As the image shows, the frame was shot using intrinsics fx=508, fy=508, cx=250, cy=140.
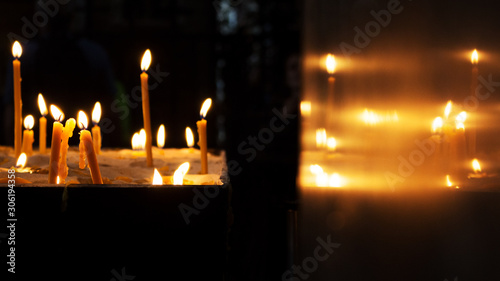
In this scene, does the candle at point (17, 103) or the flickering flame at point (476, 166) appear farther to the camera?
the candle at point (17, 103)

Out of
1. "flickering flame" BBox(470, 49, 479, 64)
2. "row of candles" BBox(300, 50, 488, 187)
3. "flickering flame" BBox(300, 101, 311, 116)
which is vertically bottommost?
"row of candles" BBox(300, 50, 488, 187)

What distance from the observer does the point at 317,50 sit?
134cm

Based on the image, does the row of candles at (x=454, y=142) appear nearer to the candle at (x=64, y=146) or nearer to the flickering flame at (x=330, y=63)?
the flickering flame at (x=330, y=63)

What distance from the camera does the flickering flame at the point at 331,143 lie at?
4.70ft

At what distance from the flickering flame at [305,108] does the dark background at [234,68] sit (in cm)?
9

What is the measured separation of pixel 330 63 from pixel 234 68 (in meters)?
2.04

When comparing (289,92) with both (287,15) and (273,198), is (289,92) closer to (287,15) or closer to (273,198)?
(287,15)

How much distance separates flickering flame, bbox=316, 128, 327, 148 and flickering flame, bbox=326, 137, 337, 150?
0.04 ft

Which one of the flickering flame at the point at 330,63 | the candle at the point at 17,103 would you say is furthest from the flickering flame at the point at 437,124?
the candle at the point at 17,103

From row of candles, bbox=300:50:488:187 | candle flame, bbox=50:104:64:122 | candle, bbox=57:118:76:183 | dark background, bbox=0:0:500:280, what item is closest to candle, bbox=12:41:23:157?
candle flame, bbox=50:104:64:122

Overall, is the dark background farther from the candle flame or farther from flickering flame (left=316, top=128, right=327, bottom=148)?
the candle flame

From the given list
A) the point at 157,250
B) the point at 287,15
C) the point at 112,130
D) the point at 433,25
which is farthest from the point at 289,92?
the point at 157,250

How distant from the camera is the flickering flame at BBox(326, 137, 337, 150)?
143 centimetres

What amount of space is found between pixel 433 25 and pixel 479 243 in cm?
47
